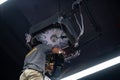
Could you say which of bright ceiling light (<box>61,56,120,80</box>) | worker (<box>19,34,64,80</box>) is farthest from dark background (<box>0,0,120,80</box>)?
worker (<box>19,34,64,80</box>)

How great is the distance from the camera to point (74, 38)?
4.74 metres

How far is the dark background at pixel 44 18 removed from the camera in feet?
17.2

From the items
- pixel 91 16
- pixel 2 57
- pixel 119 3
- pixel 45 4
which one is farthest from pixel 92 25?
pixel 2 57

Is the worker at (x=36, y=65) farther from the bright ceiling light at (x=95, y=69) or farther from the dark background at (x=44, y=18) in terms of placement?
the dark background at (x=44, y=18)

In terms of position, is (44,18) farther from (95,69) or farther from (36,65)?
(36,65)

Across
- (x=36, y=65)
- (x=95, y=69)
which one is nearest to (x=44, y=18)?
(x=95, y=69)

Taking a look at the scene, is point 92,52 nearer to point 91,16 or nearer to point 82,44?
point 82,44

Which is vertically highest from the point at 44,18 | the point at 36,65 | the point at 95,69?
the point at 44,18

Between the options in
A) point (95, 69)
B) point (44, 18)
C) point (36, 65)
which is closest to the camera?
point (36, 65)

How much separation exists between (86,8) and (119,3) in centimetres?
63

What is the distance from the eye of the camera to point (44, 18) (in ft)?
17.6

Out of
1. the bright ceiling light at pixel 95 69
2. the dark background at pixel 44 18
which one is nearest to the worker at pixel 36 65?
the bright ceiling light at pixel 95 69

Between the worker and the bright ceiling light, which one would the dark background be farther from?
the worker

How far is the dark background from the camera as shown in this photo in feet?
17.2
